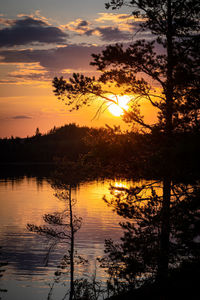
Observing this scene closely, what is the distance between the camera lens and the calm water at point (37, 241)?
33312 mm

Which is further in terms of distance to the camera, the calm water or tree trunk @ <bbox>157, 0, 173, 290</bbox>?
the calm water

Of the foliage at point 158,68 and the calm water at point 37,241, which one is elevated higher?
the foliage at point 158,68

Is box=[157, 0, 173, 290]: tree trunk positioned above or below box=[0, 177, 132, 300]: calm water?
above

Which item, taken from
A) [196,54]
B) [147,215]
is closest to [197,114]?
[196,54]

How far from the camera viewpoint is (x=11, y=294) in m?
31.3

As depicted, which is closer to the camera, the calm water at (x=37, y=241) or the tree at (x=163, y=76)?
the tree at (x=163, y=76)

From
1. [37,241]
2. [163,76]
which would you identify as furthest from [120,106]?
[37,241]

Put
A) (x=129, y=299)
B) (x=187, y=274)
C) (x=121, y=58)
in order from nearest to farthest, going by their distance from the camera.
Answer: (x=129, y=299) < (x=187, y=274) < (x=121, y=58)

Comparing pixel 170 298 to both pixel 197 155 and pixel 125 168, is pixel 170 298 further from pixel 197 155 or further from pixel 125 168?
pixel 125 168

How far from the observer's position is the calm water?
109 feet

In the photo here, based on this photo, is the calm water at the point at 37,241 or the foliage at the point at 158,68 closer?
the foliage at the point at 158,68

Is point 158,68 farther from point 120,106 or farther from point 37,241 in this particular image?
point 37,241

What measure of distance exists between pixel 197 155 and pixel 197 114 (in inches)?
227

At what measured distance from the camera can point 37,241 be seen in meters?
49.9
